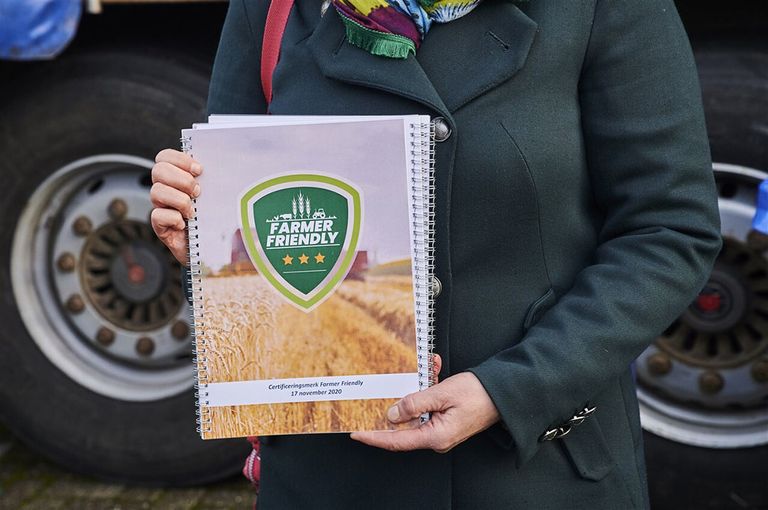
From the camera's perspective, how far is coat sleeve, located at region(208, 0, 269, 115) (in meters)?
1.57

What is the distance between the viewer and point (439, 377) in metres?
1.40

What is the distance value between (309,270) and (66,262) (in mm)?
2196

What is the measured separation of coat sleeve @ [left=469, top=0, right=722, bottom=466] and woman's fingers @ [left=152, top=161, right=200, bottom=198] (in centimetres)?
45

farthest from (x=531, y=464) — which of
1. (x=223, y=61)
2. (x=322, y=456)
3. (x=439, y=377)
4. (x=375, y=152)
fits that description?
(x=223, y=61)

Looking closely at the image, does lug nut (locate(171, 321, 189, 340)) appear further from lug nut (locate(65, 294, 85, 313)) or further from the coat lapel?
the coat lapel

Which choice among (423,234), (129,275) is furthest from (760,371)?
(129,275)

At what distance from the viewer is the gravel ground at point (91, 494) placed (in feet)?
10.9

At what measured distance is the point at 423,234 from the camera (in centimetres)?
126

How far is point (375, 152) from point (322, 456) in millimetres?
509

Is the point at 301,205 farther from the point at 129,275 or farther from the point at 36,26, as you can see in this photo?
the point at 129,275

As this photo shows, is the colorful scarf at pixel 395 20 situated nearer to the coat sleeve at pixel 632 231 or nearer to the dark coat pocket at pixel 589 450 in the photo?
the coat sleeve at pixel 632 231

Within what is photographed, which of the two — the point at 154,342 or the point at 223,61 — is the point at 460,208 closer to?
the point at 223,61

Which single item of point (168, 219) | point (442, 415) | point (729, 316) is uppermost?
point (168, 219)

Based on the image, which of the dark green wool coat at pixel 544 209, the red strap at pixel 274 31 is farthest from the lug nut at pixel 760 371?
the red strap at pixel 274 31
